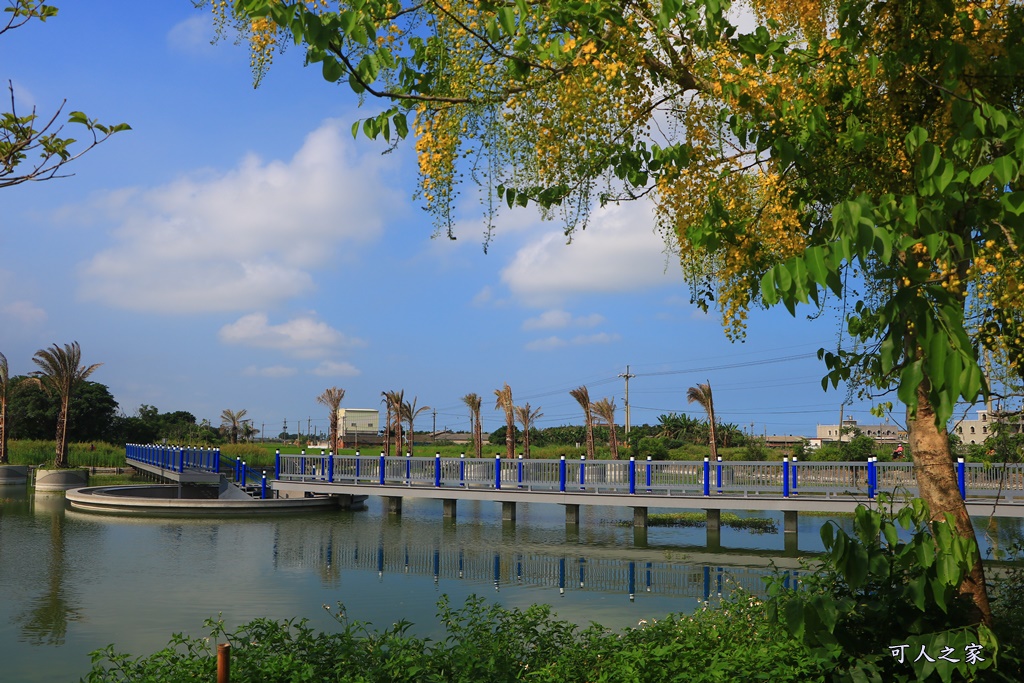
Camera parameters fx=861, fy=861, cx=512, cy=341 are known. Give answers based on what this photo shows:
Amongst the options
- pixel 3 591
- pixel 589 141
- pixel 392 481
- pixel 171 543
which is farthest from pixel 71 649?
pixel 392 481

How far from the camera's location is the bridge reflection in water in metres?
15.9

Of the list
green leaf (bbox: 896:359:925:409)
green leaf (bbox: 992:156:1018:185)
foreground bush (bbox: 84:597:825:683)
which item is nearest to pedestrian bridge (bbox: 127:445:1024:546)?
foreground bush (bbox: 84:597:825:683)

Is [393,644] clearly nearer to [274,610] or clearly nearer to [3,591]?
[274,610]

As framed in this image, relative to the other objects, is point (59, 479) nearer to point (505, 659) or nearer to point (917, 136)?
point (505, 659)

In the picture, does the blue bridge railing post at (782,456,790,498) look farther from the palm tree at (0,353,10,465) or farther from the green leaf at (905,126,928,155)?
the palm tree at (0,353,10,465)

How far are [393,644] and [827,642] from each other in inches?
120

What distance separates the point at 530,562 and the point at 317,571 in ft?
15.0

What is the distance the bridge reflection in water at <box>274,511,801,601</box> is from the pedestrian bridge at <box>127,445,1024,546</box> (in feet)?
6.44

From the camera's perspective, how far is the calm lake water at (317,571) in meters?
11.8

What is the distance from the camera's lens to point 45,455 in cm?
4819

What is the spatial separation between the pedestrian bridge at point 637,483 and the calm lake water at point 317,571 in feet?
3.06

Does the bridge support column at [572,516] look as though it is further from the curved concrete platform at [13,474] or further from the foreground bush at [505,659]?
the curved concrete platform at [13,474]

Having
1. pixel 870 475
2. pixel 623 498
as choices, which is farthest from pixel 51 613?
pixel 870 475

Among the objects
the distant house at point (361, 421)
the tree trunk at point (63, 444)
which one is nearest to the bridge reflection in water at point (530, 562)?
the tree trunk at point (63, 444)
